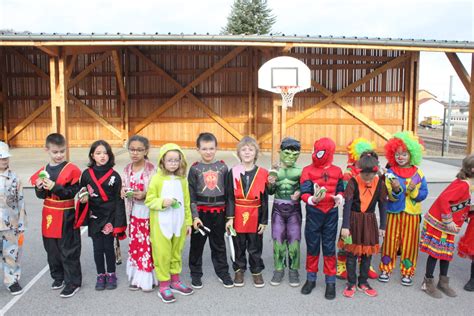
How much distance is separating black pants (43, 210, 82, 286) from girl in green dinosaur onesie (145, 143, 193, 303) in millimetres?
753

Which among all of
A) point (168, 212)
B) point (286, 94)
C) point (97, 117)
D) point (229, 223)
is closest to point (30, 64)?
point (97, 117)

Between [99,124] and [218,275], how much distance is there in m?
13.8

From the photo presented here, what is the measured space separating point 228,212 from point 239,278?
28.0 inches

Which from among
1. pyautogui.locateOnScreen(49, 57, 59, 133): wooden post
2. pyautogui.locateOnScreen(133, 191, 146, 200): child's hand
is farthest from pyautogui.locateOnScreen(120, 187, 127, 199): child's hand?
pyautogui.locateOnScreen(49, 57, 59, 133): wooden post

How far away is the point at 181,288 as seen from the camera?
13.6 feet

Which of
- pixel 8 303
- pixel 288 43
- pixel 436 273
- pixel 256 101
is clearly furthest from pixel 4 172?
pixel 256 101

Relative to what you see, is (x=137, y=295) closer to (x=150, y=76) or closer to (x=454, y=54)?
(x=454, y=54)

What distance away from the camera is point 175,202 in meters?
3.94

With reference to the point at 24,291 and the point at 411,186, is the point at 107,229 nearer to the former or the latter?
the point at 24,291

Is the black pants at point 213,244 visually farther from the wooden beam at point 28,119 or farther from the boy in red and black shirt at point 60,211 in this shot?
the wooden beam at point 28,119

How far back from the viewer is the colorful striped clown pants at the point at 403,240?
4328mm

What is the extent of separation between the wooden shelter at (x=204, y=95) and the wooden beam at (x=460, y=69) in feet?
0.10

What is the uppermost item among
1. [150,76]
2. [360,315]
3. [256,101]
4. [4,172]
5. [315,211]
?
[150,76]

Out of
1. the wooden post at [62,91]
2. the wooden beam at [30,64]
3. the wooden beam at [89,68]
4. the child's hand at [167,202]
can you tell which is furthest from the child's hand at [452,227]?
the wooden beam at [30,64]
